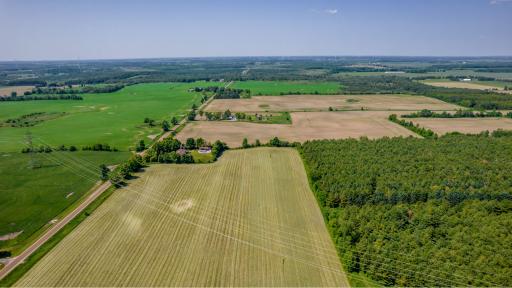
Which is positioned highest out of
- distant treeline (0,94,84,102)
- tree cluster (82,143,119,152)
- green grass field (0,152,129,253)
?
distant treeline (0,94,84,102)

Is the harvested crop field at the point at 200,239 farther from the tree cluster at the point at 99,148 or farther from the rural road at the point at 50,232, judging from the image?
the tree cluster at the point at 99,148

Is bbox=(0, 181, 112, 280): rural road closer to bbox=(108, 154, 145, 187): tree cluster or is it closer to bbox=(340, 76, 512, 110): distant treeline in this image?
bbox=(108, 154, 145, 187): tree cluster

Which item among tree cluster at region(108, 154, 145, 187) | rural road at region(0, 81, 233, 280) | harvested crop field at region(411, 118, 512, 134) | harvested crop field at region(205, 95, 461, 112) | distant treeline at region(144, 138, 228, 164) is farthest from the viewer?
harvested crop field at region(205, 95, 461, 112)

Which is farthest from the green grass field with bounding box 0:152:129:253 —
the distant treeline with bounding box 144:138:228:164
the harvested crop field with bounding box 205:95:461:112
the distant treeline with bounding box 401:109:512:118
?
the distant treeline with bounding box 401:109:512:118

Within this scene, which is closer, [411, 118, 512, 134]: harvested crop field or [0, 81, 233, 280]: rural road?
[0, 81, 233, 280]: rural road

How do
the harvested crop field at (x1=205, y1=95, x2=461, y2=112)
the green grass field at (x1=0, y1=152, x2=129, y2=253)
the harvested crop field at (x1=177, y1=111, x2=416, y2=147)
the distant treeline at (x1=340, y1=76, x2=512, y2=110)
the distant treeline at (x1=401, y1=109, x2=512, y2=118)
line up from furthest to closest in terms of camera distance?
the harvested crop field at (x1=205, y1=95, x2=461, y2=112)
the distant treeline at (x1=340, y1=76, x2=512, y2=110)
the distant treeline at (x1=401, y1=109, x2=512, y2=118)
the harvested crop field at (x1=177, y1=111, x2=416, y2=147)
the green grass field at (x1=0, y1=152, x2=129, y2=253)

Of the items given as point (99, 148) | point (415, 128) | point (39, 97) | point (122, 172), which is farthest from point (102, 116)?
point (415, 128)

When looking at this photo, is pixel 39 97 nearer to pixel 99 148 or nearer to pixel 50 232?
pixel 99 148

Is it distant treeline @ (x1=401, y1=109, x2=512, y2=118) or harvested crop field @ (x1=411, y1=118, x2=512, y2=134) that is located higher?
distant treeline @ (x1=401, y1=109, x2=512, y2=118)
